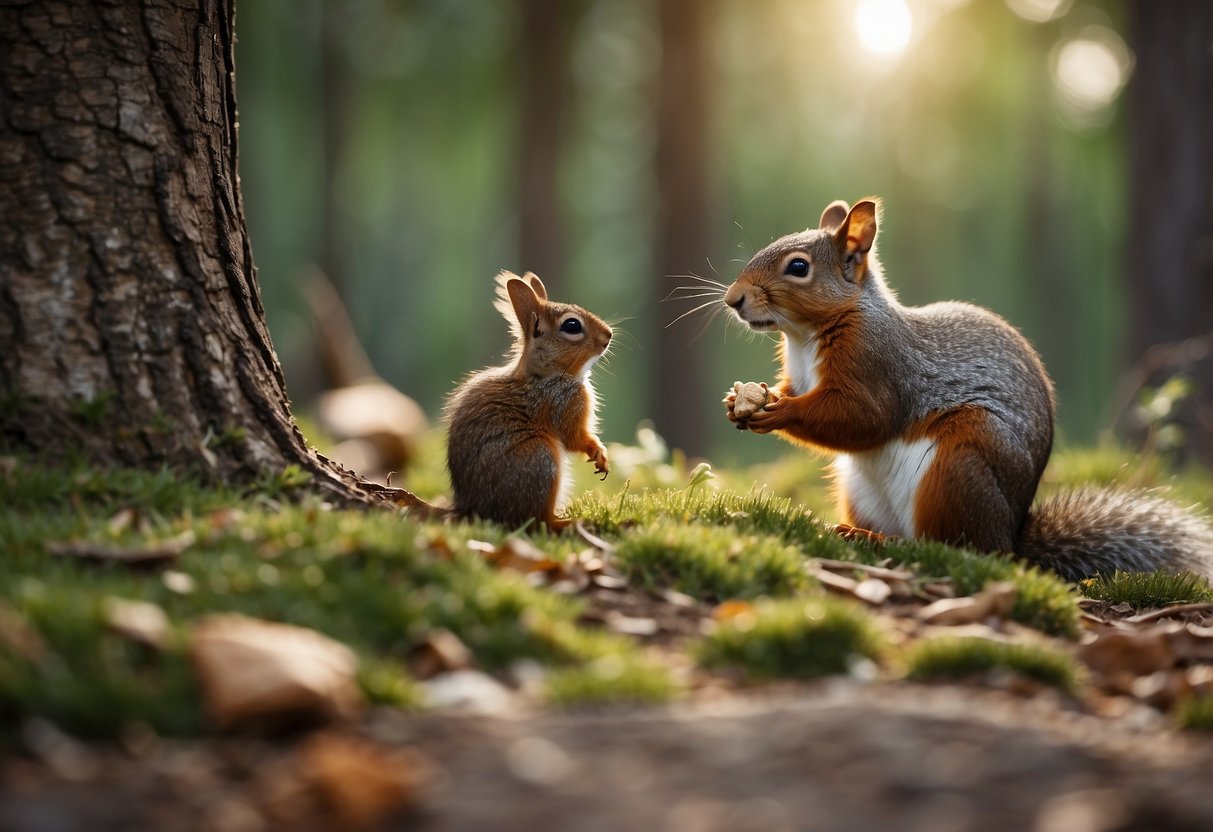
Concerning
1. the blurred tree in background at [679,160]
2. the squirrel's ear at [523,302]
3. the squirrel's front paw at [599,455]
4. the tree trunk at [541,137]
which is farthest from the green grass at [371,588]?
the tree trunk at [541,137]

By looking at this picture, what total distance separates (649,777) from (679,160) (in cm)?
1077

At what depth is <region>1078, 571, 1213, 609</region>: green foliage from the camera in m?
4.47

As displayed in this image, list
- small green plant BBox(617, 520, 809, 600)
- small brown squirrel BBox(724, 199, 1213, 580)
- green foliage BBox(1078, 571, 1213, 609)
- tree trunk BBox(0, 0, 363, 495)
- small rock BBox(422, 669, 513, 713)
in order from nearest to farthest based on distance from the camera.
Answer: small rock BBox(422, 669, 513, 713) < small green plant BBox(617, 520, 809, 600) < tree trunk BBox(0, 0, 363, 495) < green foliage BBox(1078, 571, 1213, 609) < small brown squirrel BBox(724, 199, 1213, 580)

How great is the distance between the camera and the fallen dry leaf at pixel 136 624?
2.52 meters

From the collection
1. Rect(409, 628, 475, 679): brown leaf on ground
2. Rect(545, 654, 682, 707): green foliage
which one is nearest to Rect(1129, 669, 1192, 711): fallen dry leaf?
Rect(545, 654, 682, 707): green foliage

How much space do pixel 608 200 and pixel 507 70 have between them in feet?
42.1

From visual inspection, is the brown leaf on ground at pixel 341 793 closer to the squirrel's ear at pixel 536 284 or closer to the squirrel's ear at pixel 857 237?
the squirrel's ear at pixel 536 284

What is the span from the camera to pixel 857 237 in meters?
5.21

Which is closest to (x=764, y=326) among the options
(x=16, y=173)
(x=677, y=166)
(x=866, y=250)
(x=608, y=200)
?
(x=866, y=250)

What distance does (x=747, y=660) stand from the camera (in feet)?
9.81

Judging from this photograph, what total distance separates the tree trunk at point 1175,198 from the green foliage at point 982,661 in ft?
20.8

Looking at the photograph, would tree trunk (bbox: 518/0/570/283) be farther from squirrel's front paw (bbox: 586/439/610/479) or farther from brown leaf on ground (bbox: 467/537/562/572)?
brown leaf on ground (bbox: 467/537/562/572)

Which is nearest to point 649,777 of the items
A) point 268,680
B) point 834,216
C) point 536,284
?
point 268,680

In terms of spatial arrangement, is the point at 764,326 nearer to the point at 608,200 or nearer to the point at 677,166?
the point at 677,166
